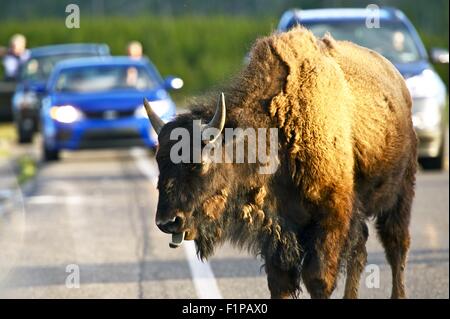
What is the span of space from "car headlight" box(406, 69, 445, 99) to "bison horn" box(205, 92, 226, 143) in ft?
30.4

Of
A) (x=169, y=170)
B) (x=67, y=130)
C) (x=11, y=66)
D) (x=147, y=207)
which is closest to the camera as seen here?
(x=169, y=170)

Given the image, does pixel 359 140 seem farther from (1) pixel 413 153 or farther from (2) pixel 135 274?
(2) pixel 135 274

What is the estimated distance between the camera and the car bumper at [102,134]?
20062 millimetres

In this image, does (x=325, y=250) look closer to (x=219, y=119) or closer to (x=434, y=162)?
(x=219, y=119)

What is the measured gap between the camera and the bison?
6.93m

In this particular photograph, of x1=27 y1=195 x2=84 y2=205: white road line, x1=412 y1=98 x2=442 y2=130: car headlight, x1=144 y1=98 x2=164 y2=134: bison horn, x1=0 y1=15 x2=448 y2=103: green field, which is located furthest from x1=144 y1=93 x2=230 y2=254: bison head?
x1=0 y1=15 x2=448 y2=103: green field

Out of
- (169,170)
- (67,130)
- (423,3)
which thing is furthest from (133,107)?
(423,3)

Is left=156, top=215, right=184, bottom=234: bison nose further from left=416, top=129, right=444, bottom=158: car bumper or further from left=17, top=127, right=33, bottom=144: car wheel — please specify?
left=17, top=127, right=33, bottom=144: car wheel

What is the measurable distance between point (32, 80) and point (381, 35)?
11.3 meters

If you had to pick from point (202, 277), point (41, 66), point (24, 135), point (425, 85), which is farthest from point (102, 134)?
point (202, 277)

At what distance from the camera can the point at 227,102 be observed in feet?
24.0

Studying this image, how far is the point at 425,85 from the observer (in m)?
16.2
